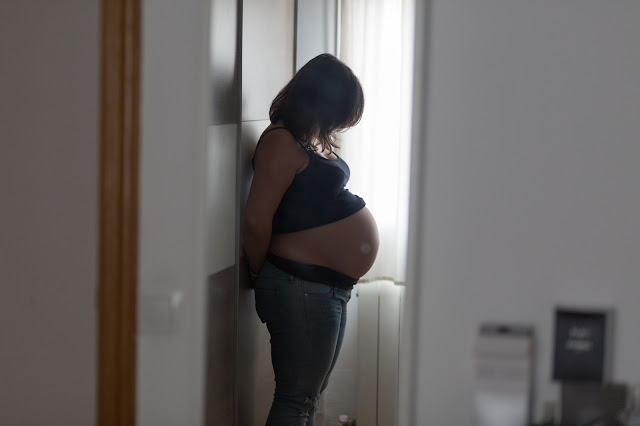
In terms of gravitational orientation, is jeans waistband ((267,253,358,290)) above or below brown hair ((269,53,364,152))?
below

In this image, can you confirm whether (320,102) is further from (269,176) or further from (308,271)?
(308,271)

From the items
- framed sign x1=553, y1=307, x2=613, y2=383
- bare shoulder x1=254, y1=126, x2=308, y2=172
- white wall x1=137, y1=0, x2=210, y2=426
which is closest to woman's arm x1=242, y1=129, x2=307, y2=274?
bare shoulder x1=254, y1=126, x2=308, y2=172

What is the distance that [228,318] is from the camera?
1352mm

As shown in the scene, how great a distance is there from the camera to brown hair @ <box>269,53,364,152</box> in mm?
1260

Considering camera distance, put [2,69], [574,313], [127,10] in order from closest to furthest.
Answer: [574,313]
[127,10]
[2,69]

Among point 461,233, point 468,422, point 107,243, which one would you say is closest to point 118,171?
point 107,243

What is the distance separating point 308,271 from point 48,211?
1.69 ft

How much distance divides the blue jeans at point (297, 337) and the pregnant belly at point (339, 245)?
0.04 m

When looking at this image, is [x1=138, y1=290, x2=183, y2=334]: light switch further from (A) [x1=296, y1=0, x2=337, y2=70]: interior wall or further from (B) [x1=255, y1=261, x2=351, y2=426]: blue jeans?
(A) [x1=296, y1=0, x2=337, y2=70]: interior wall

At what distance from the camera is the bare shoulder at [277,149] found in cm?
132

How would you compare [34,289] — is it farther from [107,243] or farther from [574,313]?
[574,313]

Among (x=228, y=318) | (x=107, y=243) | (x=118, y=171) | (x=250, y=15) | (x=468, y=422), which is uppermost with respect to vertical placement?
(x=250, y=15)

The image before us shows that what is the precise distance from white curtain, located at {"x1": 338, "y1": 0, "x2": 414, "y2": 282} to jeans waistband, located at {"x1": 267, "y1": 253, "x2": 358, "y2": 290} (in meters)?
0.09

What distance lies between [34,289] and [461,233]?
820 mm
